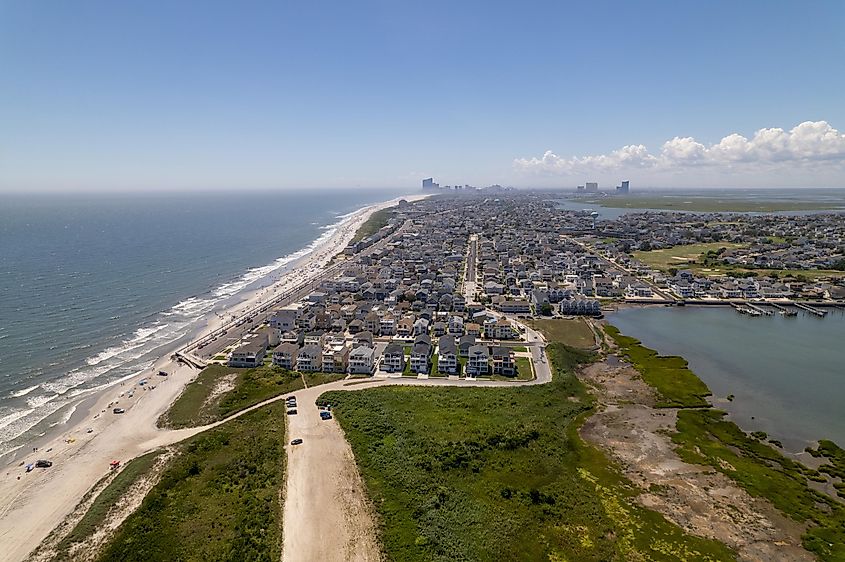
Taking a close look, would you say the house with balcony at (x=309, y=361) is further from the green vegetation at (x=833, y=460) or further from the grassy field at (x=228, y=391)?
the green vegetation at (x=833, y=460)

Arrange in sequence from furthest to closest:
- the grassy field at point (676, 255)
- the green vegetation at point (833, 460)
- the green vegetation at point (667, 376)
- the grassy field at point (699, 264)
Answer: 1. the grassy field at point (676, 255)
2. the grassy field at point (699, 264)
3. the green vegetation at point (667, 376)
4. the green vegetation at point (833, 460)

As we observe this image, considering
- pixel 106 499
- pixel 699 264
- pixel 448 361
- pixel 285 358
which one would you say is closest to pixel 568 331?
pixel 448 361

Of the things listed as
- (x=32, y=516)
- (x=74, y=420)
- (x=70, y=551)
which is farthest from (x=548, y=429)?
Result: (x=74, y=420)

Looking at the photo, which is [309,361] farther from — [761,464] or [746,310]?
[746,310]

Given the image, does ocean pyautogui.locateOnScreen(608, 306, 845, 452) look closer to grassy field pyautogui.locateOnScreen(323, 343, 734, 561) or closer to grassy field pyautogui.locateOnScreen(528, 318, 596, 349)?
grassy field pyautogui.locateOnScreen(528, 318, 596, 349)

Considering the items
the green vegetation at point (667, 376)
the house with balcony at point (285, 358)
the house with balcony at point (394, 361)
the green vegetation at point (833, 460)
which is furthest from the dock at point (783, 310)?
the house with balcony at point (285, 358)

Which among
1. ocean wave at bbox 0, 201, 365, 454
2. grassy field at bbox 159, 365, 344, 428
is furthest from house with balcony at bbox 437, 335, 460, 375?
ocean wave at bbox 0, 201, 365, 454
